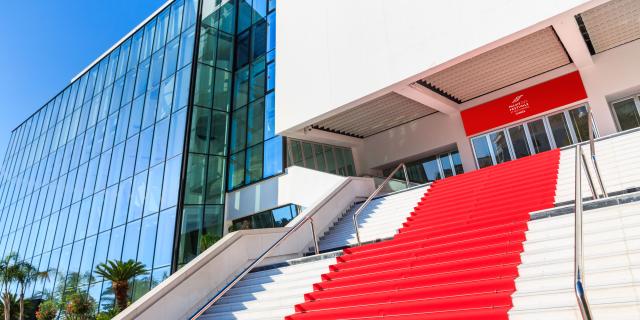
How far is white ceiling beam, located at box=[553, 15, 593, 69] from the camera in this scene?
990cm

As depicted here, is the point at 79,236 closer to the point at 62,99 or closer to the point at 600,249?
the point at 62,99

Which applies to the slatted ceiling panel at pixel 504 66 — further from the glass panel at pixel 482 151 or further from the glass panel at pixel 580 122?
the glass panel at pixel 482 151

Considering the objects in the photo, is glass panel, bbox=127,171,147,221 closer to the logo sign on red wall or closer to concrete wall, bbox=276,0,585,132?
concrete wall, bbox=276,0,585,132

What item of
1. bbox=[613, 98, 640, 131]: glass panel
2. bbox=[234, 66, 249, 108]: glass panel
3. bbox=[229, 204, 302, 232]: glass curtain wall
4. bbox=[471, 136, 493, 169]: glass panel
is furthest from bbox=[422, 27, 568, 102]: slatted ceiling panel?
bbox=[234, 66, 249, 108]: glass panel

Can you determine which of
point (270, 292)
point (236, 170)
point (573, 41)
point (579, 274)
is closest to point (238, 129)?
point (236, 170)

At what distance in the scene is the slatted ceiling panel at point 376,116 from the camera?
50.2 ft

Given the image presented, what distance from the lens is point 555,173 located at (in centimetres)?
997

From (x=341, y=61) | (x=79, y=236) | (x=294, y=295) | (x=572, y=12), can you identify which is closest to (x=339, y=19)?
(x=341, y=61)

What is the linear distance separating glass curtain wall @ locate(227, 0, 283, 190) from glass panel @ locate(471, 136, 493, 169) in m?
7.99

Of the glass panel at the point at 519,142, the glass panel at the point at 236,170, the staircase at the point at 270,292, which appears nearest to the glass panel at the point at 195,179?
the glass panel at the point at 236,170

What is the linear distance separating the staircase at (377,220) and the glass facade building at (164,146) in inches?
239

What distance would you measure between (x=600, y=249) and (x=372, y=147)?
45.1 ft

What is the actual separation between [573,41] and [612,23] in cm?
134

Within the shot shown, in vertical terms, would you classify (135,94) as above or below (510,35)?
above
